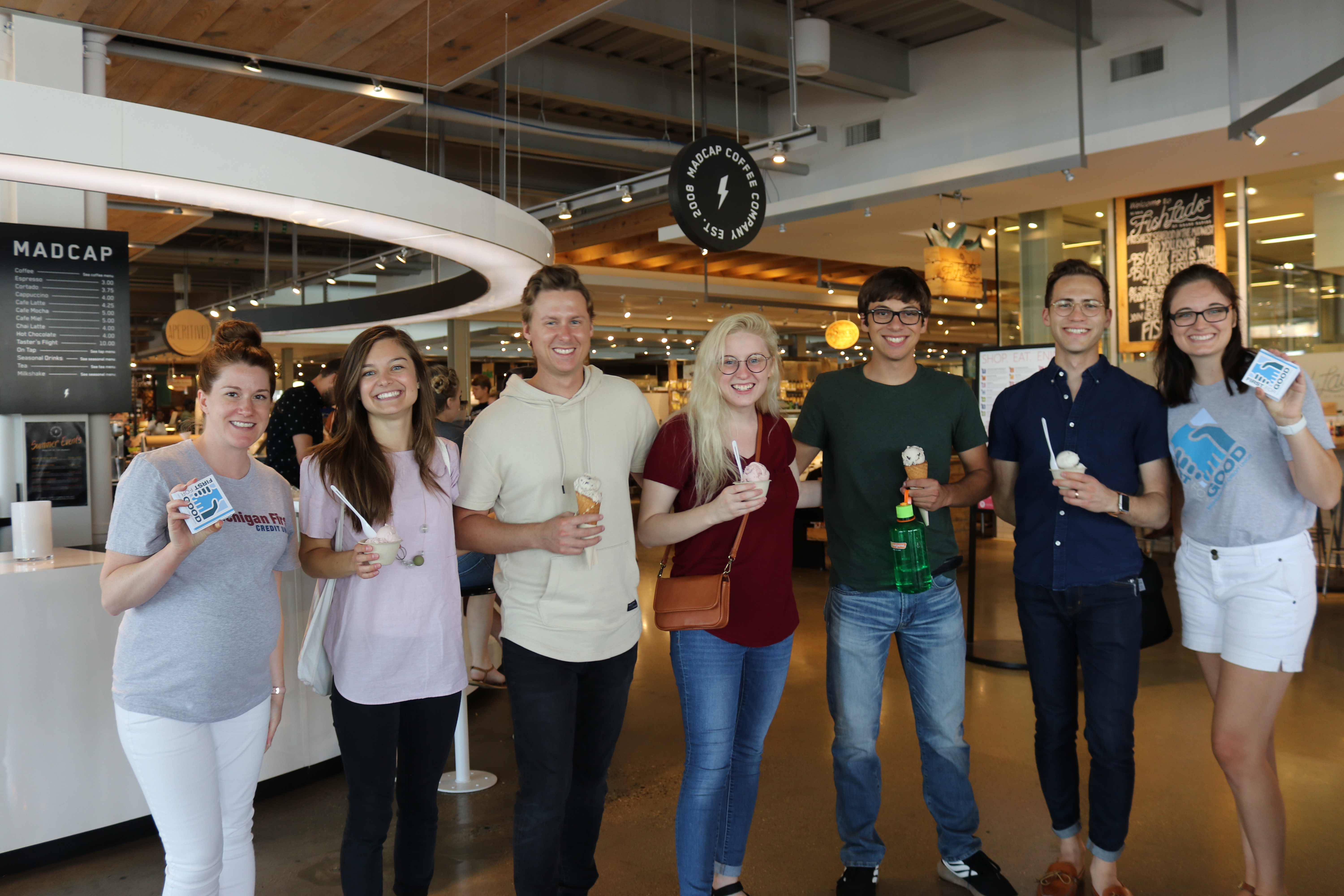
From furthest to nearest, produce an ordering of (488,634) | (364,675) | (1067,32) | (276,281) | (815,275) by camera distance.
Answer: (276,281) < (815,275) < (1067,32) < (488,634) < (364,675)

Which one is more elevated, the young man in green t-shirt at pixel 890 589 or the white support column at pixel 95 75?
the white support column at pixel 95 75

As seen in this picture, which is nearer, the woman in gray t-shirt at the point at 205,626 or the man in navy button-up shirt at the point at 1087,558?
the woman in gray t-shirt at the point at 205,626

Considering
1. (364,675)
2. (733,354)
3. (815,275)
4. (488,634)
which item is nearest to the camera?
(364,675)

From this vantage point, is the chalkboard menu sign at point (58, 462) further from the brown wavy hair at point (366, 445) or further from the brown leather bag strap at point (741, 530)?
the brown leather bag strap at point (741, 530)

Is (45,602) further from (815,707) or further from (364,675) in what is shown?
(815,707)

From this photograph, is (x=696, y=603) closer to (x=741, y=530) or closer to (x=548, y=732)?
(x=741, y=530)

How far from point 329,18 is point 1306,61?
598cm

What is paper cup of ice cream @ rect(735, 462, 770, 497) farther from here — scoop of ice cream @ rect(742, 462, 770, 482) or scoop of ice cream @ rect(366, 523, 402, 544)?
scoop of ice cream @ rect(366, 523, 402, 544)

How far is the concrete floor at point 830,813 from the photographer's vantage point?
2.88m

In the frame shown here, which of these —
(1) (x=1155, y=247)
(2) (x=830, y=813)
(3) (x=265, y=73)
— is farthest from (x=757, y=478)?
(1) (x=1155, y=247)

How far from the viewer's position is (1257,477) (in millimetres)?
2375

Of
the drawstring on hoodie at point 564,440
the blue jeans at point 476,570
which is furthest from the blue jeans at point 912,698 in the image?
the blue jeans at point 476,570

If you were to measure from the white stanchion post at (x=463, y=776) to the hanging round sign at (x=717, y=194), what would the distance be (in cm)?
289

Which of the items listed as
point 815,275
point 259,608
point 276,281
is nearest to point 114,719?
point 259,608
